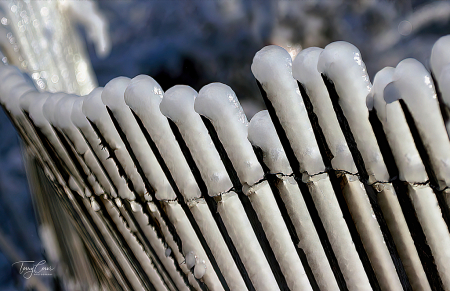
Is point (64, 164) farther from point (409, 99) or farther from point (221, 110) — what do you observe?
point (409, 99)

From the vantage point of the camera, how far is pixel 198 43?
121 centimetres

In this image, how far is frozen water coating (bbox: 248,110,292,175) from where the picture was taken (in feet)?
1.30

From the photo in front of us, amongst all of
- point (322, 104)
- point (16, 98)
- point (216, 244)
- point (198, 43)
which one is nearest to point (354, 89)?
point (322, 104)

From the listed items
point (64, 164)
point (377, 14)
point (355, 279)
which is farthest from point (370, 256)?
point (377, 14)

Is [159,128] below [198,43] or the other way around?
below

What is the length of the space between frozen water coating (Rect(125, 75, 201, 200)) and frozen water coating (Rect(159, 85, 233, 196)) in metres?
0.02

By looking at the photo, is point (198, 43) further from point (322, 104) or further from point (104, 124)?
point (322, 104)

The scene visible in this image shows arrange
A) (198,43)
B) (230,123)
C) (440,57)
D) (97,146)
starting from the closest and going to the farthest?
Answer: (440,57) < (230,123) < (97,146) < (198,43)

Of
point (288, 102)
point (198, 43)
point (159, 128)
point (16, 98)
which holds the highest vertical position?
point (198, 43)

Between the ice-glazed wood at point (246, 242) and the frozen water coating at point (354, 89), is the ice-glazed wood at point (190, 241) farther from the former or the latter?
the frozen water coating at point (354, 89)

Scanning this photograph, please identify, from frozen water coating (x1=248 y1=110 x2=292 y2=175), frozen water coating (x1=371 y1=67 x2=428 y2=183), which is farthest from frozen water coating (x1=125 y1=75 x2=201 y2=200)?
frozen water coating (x1=371 y1=67 x2=428 y2=183)

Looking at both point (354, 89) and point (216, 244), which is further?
point (216, 244)

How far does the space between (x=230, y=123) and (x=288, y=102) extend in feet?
0.23

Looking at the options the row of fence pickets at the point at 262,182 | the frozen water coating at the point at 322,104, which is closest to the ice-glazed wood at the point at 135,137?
the row of fence pickets at the point at 262,182
